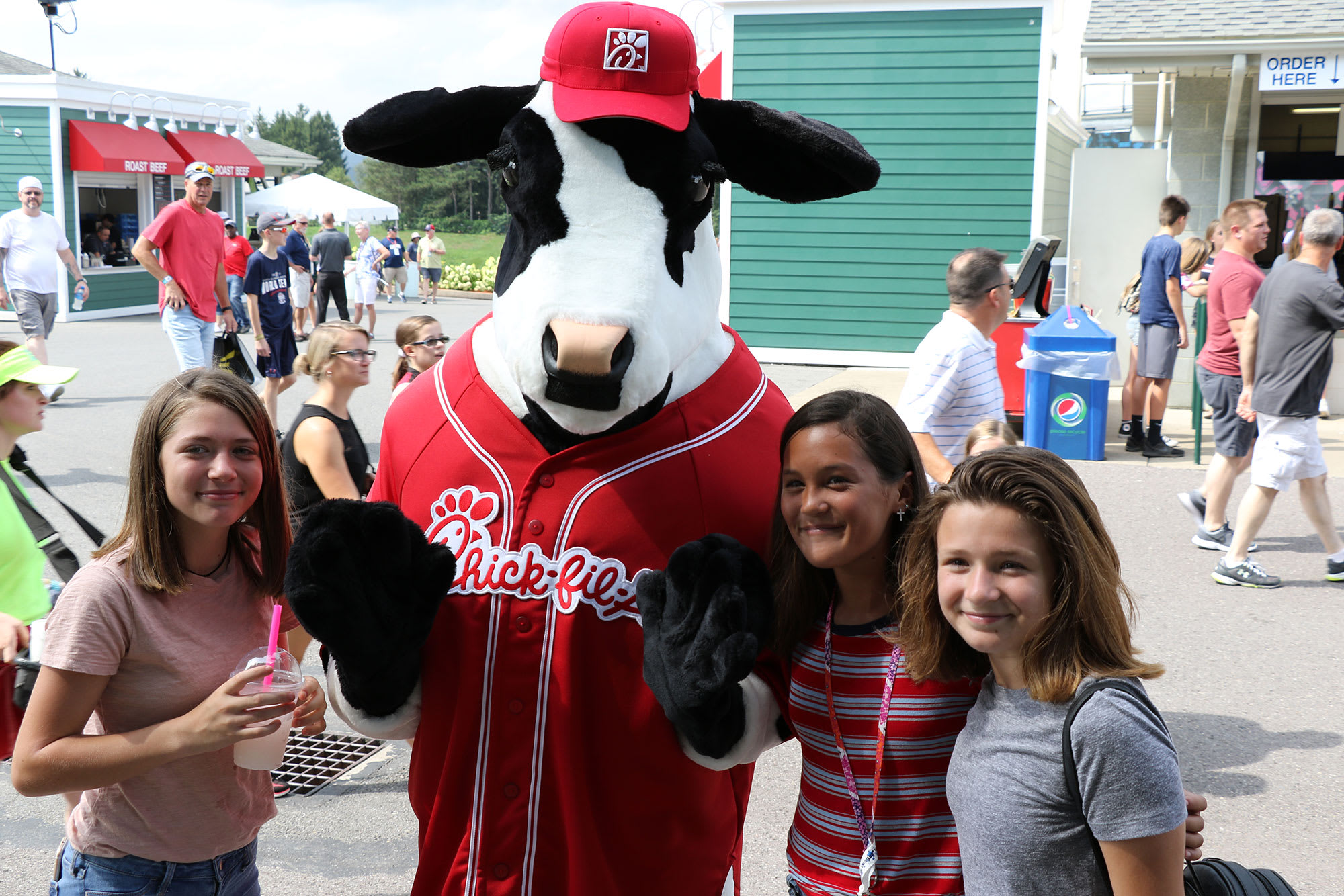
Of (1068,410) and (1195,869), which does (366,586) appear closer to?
(1195,869)

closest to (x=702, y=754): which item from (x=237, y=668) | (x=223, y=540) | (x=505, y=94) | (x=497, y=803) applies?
(x=497, y=803)

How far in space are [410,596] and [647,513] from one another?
16.8 inches

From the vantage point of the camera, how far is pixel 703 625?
1823mm

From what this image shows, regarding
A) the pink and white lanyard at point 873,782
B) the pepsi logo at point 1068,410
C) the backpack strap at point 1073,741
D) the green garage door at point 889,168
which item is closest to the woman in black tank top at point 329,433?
the pink and white lanyard at point 873,782

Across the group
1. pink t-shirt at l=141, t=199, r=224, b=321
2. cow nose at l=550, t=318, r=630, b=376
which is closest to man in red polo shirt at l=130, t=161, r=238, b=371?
pink t-shirt at l=141, t=199, r=224, b=321

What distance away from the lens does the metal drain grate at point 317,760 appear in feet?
14.0

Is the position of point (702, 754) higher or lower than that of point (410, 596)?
lower

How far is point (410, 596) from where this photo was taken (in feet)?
6.44

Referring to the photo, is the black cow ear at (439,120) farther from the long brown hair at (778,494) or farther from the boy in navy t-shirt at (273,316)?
the boy in navy t-shirt at (273,316)

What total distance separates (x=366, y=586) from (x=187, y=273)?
7811 millimetres

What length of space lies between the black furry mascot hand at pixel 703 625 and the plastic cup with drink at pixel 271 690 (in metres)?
0.74

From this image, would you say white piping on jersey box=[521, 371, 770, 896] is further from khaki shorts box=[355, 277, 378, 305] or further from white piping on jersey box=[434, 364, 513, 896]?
khaki shorts box=[355, 277, 378, 305]

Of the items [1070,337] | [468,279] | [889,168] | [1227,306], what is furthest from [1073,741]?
[468,279]

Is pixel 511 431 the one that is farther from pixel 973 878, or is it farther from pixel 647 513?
pixel 973 878
